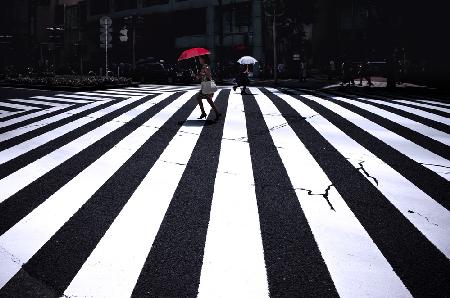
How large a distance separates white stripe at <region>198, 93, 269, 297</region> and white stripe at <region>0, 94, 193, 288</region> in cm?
78

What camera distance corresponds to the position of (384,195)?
4801 millimetres

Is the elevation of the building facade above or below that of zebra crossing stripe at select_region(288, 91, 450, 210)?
above

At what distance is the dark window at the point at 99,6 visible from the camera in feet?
196

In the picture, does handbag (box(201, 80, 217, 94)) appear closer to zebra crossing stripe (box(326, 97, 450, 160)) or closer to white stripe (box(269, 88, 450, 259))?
white stripe (box(269, 88, 450, 259))

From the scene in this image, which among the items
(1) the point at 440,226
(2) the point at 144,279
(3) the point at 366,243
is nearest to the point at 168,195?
(2) the point at 144,279

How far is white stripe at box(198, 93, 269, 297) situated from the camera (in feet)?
9.58

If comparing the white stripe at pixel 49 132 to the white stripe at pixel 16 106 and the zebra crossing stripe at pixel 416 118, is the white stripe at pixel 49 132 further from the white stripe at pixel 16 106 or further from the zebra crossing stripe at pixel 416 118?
the zebra crossing stripe at pixel 416 118

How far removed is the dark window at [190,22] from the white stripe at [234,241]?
149 ft

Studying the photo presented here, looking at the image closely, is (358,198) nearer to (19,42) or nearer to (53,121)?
(53,121)

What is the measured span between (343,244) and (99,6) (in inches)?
2509

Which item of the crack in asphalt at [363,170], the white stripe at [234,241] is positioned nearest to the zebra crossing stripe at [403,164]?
the crack in asphalt at [363,170]

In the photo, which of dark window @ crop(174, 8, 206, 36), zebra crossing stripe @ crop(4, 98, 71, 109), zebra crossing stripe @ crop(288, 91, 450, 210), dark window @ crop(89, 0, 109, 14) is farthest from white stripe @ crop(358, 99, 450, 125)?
dark window @ crop(89, 0, 109, 14)

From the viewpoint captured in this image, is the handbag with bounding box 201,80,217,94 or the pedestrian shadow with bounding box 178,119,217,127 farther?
the pedestrian shadow with bounding box 178,119,217,127

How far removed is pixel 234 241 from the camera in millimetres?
3641
